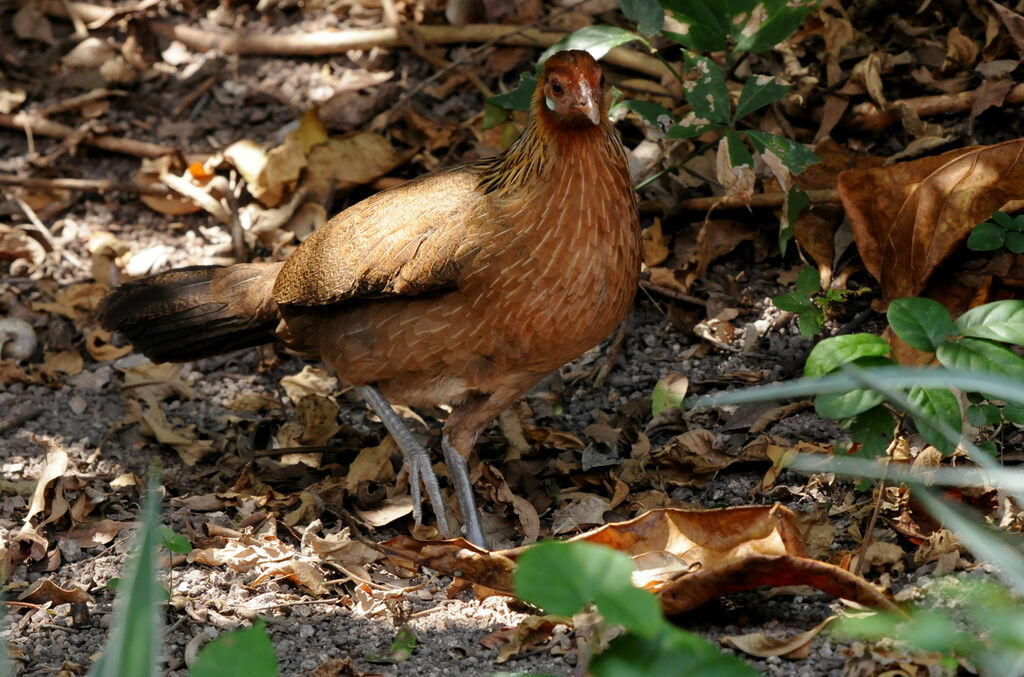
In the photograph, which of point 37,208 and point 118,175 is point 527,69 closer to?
point 118,175

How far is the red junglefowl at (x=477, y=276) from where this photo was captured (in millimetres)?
3701

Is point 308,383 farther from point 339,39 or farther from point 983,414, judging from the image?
point 983,414

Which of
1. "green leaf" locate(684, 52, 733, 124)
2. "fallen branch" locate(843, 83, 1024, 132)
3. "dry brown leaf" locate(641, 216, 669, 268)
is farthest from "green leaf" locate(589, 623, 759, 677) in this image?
"fallen branch" locate(843, 83, 1024, 132)

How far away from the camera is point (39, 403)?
499cm

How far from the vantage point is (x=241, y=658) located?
6.71 ft

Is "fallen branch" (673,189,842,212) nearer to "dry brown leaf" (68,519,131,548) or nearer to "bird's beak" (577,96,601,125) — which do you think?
"bird's beak" (577,96,601,125)

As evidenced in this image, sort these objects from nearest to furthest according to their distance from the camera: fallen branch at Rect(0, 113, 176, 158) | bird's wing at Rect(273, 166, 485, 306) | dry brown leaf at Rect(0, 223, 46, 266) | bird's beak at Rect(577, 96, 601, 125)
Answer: bird's beak at Rect(577, 96, 601, 125) → bird's wing at Rect(273, 166, 485, 306) → dry brown leaf at Rect(0, 223, 46, 266) → fallen branch at Rect(0, 113, 176, 158)

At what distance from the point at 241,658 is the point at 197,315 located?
2.86 metres

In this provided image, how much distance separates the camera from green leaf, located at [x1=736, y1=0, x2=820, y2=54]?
434cm

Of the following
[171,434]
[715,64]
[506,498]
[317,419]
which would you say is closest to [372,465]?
[317,419]

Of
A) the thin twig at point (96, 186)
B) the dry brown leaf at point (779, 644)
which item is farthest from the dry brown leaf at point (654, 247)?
the thin twig at point (96, 186)

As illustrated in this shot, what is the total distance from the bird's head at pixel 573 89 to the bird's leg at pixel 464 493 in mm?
Result: 1412

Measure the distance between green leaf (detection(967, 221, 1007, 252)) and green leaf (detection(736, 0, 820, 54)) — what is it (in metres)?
1.19

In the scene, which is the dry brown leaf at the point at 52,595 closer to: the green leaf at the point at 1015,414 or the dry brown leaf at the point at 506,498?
the dry brown leaf at the point at 506,498
